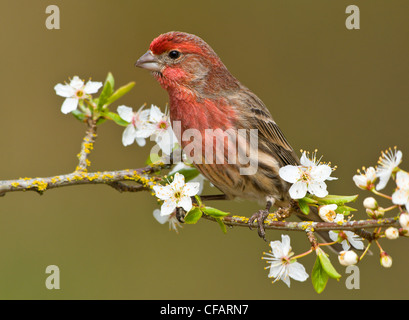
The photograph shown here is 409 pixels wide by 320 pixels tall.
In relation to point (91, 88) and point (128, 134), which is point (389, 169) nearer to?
point (128, 134)

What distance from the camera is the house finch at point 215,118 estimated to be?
3619 mm

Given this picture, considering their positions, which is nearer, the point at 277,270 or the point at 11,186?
the point at 277,270

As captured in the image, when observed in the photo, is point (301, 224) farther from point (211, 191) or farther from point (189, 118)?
point (211, 191)

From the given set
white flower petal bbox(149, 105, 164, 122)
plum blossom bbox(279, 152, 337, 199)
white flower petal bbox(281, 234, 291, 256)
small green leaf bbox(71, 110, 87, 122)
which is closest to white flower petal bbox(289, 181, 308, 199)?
plum blossom bbox(279, 152, 337, 199)

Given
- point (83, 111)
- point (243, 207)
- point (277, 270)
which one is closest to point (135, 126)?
point (83, 111)

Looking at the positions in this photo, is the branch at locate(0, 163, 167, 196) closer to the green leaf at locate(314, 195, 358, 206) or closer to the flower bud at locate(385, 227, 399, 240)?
the green leaf at locate(314, 195, 358, 206)

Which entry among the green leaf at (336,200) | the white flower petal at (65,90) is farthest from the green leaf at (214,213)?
the white flower petal at (65,90)

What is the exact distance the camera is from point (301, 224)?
2764 millimetres

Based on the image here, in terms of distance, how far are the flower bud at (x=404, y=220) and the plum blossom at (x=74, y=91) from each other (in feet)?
6.31

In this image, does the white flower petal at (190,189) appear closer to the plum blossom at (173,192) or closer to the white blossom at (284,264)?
the plum blossom at (173,192)

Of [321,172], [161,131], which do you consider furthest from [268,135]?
[321,172]

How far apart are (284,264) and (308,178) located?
1.48 feet

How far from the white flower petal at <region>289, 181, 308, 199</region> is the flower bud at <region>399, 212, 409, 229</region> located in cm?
64

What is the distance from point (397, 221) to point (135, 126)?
1731 mm
